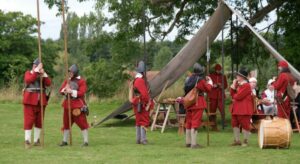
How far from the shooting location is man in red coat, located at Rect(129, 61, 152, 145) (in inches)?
426

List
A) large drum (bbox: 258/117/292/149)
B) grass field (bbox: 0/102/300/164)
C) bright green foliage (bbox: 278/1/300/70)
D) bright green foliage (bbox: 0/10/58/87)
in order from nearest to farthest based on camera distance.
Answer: grass field (bbox: 0/102/300/164)
large drum (bbox: 258/117/292/149)
bright green foliage (bbox: 278/1/300/70)
bright green foliage (bbox: 0/10/58/87)

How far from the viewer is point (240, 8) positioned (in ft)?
58.2

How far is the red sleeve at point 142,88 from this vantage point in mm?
10828

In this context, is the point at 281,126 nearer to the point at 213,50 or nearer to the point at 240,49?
the point at 240,49

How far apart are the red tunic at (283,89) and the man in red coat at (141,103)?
2491 mm

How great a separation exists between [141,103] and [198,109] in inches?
47.7

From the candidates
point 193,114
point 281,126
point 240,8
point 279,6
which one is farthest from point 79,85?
point 240,8

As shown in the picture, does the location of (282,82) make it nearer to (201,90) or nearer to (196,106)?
(201,90)

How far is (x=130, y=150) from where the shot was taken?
384 inches

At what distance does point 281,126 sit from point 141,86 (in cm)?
271

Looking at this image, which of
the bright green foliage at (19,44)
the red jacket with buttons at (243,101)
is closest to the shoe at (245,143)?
the red jacket with buttons at (243,101)

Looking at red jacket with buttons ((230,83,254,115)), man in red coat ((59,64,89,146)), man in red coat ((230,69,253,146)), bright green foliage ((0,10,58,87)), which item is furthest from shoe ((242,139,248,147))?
bright green foliage ((0,10,58,87))

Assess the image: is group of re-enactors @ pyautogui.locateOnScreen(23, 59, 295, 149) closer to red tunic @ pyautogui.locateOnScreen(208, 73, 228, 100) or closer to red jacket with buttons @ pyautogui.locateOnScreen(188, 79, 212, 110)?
red jacket with buttons @ pyautogui.locateOnScreen(188, 79, 212, 110)

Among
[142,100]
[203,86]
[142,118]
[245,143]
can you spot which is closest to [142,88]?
[142,100]
